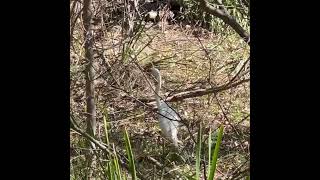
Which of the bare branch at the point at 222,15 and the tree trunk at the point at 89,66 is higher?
the bare branch at the point at 222,15

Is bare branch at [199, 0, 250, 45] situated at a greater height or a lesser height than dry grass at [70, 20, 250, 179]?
greater

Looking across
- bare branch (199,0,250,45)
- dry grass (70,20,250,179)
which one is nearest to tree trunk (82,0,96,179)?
dry grass (70,20,250,179)

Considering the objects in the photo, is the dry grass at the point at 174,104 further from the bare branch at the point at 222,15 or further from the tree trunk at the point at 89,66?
the bare branch at the point at 222,15

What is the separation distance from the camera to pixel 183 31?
16.1ft

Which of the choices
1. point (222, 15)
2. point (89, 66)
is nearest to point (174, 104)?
point (89, 66)

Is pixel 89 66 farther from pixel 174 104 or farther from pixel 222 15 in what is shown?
pixel 174 104

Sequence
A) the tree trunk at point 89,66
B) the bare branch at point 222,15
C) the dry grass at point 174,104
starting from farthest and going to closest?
1. the dry grass at point 174,104
2. the tree trunk at point 89,66
3. the bare branch at point 222,15

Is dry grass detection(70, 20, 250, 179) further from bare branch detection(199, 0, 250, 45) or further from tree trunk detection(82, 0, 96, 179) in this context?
bare branch detection(199, 0, 250, 45)

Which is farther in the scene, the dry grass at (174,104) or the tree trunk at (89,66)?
the dry grass at (174,104)

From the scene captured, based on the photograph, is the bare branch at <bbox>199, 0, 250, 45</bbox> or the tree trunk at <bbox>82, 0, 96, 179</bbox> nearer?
the bare branch at <bbox>199, 0, 250, 45</bbox>

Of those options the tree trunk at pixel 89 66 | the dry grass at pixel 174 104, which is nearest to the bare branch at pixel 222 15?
the dry grass at pixel 174 104

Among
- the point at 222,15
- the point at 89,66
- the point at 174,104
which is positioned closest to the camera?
the point at 222,15

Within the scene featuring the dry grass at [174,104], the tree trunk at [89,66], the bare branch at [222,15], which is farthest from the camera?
the dry grass at [174,104]
